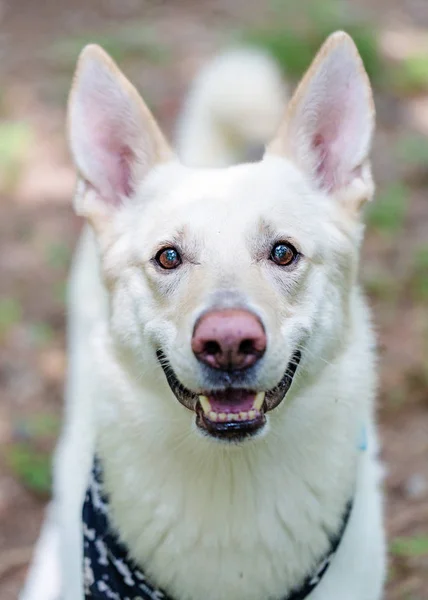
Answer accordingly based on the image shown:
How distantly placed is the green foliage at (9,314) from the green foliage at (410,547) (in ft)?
7.75

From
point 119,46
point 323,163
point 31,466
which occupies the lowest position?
point 31,466

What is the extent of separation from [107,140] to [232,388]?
107cm

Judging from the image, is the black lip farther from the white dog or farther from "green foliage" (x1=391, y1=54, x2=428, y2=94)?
"green foliage" (x1=391, y1=54, x2=428, y2=94)

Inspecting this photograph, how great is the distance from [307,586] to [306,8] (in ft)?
19.9

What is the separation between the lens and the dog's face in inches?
88.1

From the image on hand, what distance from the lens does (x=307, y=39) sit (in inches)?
271

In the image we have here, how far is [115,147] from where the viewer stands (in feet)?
9.61

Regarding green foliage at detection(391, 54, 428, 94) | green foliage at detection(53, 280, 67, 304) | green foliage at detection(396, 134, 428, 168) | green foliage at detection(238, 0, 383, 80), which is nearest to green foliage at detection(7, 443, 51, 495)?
green foliage at detection(53, 280, 67, 304)

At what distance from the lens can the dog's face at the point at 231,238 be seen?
7.34 ft

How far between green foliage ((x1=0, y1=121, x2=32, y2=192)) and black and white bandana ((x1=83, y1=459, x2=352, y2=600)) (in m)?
3.55

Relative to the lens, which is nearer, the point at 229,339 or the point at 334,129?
the point at 229,339

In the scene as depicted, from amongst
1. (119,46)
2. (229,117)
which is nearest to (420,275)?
(229,117)

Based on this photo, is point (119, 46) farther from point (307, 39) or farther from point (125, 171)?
point (125, 171)

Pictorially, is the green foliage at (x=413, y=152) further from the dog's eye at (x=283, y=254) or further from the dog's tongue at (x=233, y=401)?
the dog's tongue at (x=233, y=401)
